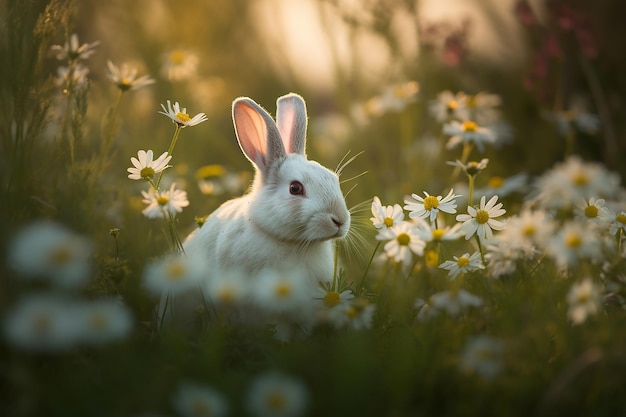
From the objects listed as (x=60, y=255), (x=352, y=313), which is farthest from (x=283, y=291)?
(x=60, y=255)

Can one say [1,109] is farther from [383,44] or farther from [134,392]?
[383,44]

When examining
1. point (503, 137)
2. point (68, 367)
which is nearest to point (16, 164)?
point (68, 367)

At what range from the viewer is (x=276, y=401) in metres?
1.61

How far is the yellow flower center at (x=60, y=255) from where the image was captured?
63.0 inches

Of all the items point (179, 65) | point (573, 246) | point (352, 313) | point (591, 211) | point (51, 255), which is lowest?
point (51, 255)

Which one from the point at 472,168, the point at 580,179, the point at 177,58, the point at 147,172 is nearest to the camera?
the point at 580,179

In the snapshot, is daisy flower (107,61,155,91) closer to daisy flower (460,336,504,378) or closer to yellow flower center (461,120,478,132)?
yellow flower center (461,120,478,132)

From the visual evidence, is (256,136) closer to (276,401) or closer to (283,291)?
(283,291)

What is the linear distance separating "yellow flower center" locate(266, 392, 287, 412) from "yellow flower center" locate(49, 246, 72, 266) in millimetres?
626

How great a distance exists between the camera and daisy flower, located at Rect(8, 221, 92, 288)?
1574mm

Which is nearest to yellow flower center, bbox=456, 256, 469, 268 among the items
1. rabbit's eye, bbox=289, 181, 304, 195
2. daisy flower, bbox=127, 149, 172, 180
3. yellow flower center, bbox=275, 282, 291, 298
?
rabbit's eye, bbox=289, 181, 304, 195

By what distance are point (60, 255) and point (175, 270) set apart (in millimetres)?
466

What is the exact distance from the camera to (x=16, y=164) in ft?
7.70

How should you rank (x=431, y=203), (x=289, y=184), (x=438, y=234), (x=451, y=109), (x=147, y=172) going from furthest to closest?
(x=451, y=109) → (x=289, y=184) → (x=431, y=203) → (x=147, y=172) → (x=438, y=234)
